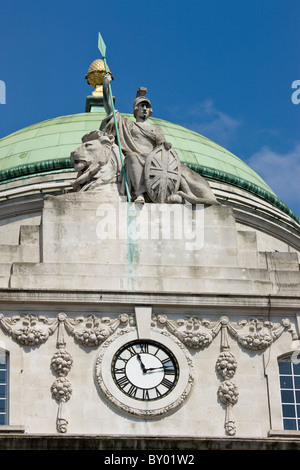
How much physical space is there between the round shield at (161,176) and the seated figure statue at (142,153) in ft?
0.24

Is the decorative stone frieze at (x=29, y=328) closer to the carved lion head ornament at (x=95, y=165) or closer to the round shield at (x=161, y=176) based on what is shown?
the carved lion head ornament at (x=95, y=165)

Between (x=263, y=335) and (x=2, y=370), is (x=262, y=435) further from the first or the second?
(x=2, y=370)

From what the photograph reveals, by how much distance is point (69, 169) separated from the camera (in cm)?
5012

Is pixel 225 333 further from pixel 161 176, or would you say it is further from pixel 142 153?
pixel 142 153

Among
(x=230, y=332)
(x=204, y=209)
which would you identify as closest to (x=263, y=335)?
(x=230, y=332)

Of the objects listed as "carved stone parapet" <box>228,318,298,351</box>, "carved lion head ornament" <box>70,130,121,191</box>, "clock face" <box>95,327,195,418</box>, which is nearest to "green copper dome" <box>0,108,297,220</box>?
"carved lion head ornament" <box>70,130,121,191</box>

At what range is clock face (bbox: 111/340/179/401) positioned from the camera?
3672cm

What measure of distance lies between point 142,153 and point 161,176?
89cm

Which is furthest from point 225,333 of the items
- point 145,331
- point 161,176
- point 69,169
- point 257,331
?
point 69,169

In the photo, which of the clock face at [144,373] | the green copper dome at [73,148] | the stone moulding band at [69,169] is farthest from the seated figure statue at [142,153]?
the green copper dome at [73,148]

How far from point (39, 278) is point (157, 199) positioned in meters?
3.76

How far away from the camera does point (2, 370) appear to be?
36.8 meters

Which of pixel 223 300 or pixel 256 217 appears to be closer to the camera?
pixel 223 300

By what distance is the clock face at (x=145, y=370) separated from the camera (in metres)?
36.7
